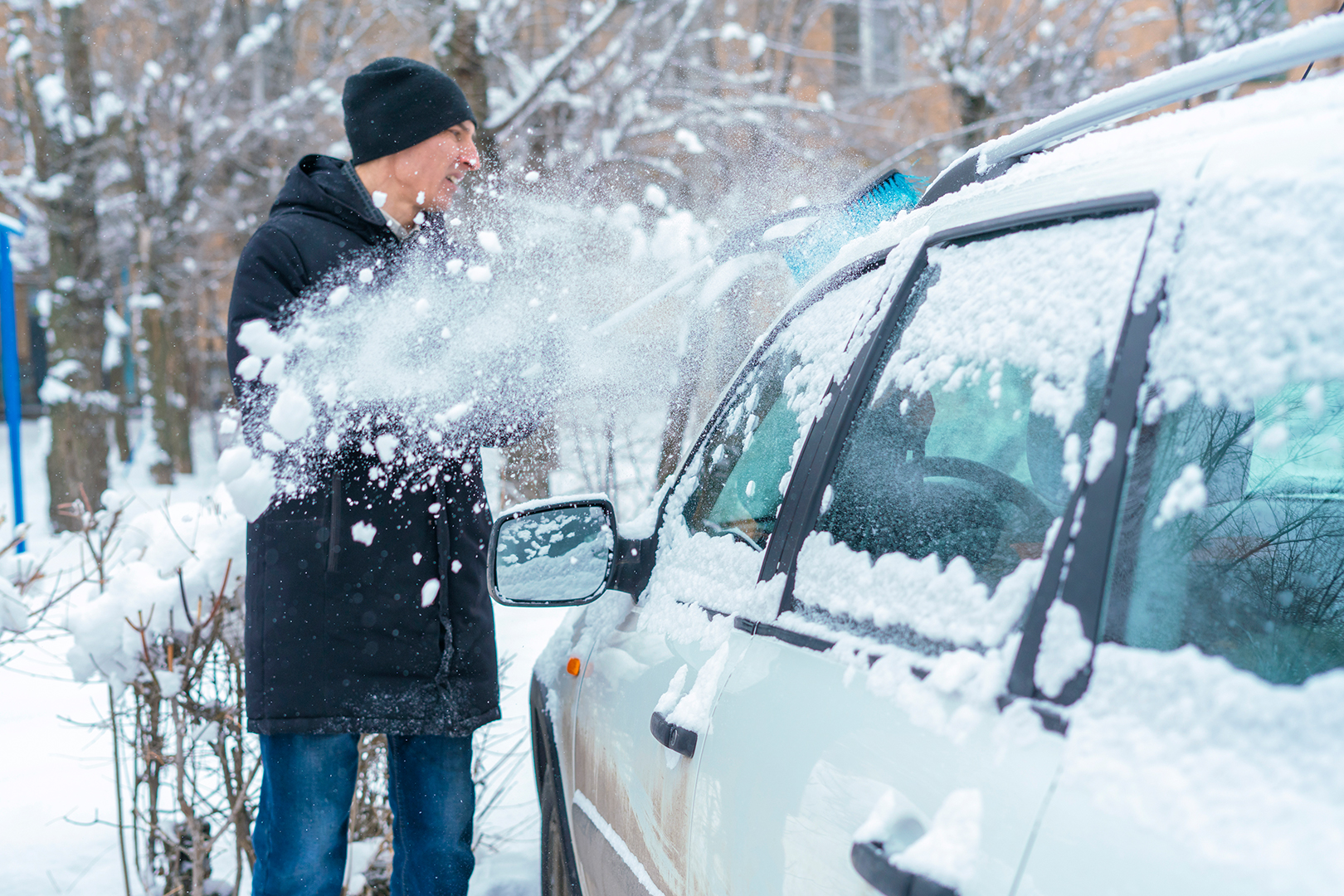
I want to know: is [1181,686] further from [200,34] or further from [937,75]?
[200,34]

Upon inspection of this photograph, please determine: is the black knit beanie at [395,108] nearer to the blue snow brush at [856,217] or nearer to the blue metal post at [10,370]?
the blue snow brush at [856,217]

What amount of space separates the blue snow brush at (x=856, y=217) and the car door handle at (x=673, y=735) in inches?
39.5

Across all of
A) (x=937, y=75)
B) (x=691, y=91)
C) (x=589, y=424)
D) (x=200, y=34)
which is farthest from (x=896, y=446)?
(x=200, y=34)

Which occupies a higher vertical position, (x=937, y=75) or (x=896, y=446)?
(x=937, y=75)

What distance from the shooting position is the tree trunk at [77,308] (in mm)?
9828

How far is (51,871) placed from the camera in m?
3.11

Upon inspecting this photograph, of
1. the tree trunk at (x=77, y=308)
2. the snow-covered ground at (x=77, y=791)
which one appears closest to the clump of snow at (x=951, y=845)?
the snow-covered ground at (x=77, y=791)

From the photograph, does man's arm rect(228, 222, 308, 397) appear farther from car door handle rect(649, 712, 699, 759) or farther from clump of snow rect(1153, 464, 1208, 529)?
clump of snow rect(1153, 464, 1208, 529)

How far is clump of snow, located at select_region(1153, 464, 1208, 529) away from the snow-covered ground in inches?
95.4

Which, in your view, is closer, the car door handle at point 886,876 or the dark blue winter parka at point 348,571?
the car door handle at point 886,876

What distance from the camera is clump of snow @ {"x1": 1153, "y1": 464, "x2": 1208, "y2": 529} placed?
96cm

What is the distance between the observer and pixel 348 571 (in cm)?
211

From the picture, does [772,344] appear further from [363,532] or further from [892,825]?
[892,825]

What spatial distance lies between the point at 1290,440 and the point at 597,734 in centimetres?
130
